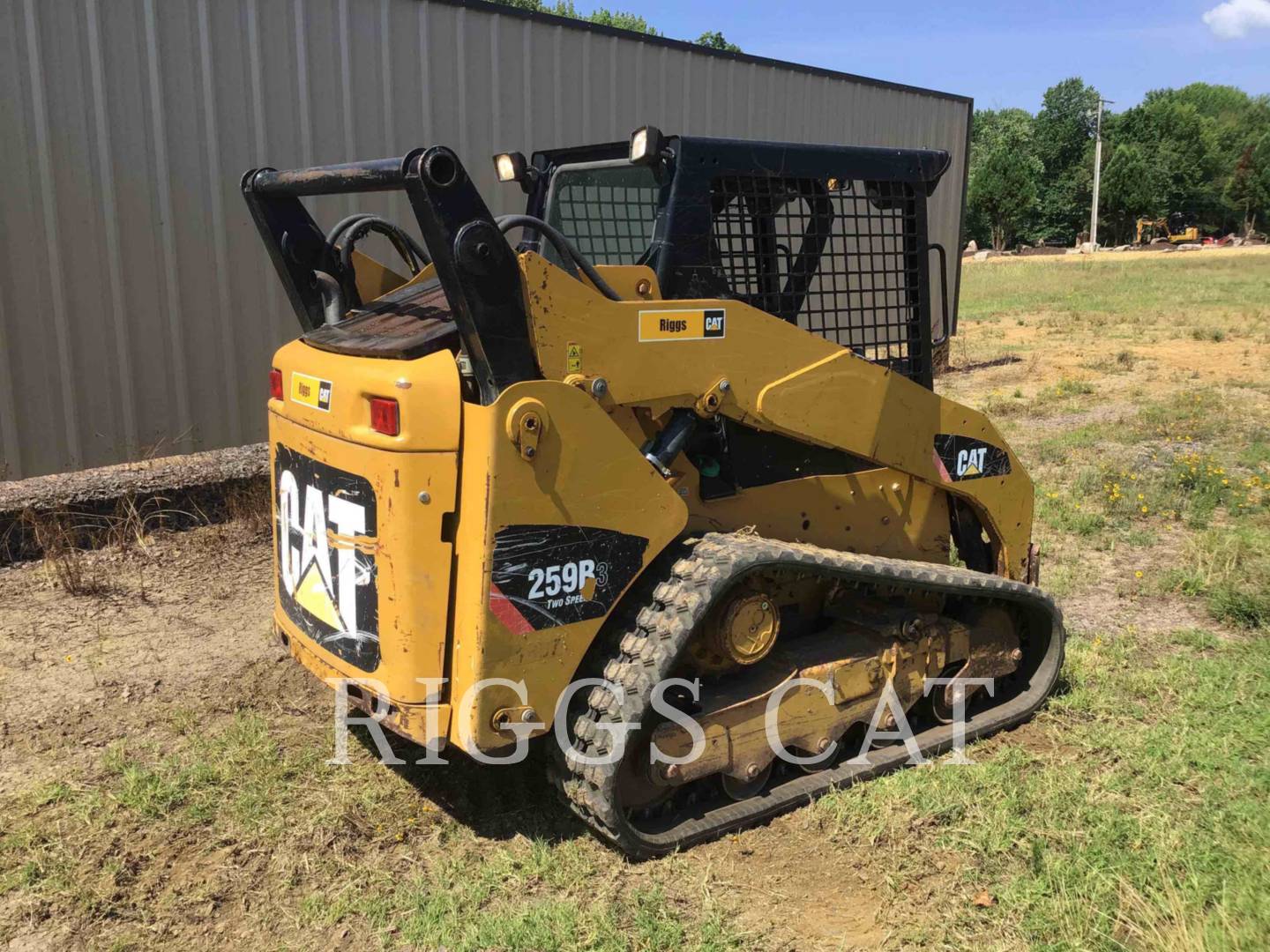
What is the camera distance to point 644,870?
321 cm

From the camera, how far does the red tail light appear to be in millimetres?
2834

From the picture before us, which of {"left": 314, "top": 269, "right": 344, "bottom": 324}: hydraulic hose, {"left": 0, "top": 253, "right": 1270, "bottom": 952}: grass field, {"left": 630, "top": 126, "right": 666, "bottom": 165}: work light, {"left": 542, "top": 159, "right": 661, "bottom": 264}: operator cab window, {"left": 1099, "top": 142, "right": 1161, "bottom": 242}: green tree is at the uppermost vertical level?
{"left": 1099, "top": 142, "right": 1161, "bottom": 242}: green tree

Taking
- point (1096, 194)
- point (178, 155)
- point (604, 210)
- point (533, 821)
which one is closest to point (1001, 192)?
point (1096, 194)

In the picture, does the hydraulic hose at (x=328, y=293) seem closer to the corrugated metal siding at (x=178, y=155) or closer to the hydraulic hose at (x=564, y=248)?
the hydraulic hose at (x=564, y=248)

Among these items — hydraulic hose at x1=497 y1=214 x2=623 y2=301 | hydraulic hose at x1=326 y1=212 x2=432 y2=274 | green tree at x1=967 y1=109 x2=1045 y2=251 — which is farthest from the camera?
green tree at x1=967 y1=109 x2=1045 y2=251

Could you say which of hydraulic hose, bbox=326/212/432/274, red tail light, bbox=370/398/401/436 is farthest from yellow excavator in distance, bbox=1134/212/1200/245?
red tail light, bbox=370/398/401/436

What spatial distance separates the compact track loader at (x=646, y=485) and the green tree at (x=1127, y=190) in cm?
6721

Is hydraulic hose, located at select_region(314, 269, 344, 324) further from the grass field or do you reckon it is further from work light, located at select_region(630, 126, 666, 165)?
the grass field

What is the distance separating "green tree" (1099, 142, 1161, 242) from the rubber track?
6796 cm

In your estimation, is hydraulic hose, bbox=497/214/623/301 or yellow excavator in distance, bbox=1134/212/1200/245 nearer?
hydraulic hose, bbox=497/214/623/301

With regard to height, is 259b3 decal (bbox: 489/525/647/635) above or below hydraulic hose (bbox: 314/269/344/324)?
below

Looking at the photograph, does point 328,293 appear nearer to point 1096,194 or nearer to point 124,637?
point 124,637

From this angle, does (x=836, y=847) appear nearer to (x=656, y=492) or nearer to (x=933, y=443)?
(x=656, y=492)

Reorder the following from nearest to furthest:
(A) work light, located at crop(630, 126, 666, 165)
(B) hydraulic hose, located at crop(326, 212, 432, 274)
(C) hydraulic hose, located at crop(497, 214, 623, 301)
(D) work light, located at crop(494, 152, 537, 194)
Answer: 1. (C) hydraulic hose, located at crop(497, 214, 623, 301)
2. (A) work light, located at crop(630, 126, 666, 165)
3. (B) hydraulic hose, located at crop(326, 212, 432, 274)
4. (D) work light, located at crop(494, 152, 537, 194)
